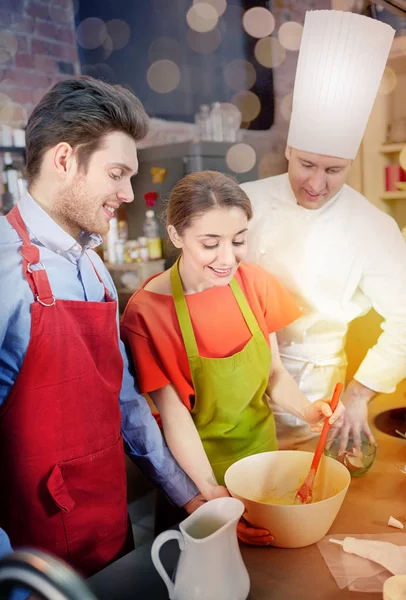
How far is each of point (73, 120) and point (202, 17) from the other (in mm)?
552

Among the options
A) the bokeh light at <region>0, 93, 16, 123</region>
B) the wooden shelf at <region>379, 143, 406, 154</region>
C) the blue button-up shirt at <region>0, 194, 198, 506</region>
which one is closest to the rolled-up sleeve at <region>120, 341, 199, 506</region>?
the blue button-up shirt at <region>0, 194, 198, 506</region>

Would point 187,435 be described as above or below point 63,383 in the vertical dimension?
below

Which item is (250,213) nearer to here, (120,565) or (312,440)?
(312,440)

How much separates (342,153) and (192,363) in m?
0.63

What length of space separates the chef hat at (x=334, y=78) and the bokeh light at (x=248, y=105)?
112 mm

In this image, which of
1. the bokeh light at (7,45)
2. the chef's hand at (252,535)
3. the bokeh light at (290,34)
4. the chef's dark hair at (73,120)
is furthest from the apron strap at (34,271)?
the bokeh light at (290,34)

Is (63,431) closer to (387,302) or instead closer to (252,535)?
(252,535)

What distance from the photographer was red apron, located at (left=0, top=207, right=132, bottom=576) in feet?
3.10

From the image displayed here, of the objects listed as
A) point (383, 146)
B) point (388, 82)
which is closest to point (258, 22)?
point (388, 82)

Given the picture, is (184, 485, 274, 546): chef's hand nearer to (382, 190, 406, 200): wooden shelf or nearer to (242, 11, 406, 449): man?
(242, 11, 406, 449): man

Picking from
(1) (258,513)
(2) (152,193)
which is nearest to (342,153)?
(2) (152,193)

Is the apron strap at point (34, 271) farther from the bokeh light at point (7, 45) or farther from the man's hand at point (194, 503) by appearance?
the man's hand at point (194, 503)

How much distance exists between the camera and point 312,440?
1.44 m

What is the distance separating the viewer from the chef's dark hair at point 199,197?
1170 mm
